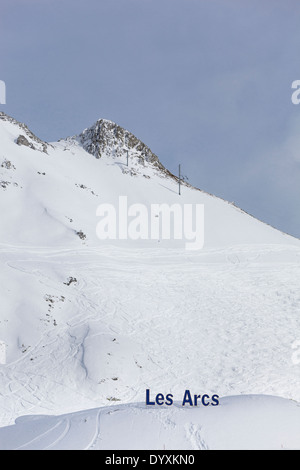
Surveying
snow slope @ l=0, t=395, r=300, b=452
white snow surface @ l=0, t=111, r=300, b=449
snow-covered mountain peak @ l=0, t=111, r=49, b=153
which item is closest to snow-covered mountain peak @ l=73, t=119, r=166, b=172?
snow-covered mountain peak @ l=0, t=111, r=49, b=153

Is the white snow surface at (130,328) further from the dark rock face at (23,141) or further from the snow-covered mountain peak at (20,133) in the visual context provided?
the snow-covered mountain peak at (20,133)

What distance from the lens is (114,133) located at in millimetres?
52094

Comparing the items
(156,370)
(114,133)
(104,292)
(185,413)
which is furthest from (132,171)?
(185,413)

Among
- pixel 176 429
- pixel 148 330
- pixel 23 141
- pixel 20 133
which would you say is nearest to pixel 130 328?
pixel 148 330

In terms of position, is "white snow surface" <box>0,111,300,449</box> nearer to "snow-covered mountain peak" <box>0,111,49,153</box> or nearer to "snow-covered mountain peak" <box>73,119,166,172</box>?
"snow-covered mountain peak" <box>0,111,49,153</box>

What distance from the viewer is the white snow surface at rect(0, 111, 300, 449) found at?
8.11 meters

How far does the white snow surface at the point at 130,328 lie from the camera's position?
26.6 feet

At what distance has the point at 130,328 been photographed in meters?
19.4

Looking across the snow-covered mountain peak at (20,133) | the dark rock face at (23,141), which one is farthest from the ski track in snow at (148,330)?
the snow-covered mountain peak at (20,133)

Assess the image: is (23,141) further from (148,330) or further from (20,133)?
(148,330)

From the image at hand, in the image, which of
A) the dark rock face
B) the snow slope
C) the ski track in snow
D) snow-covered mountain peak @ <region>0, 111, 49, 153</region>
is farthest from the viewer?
snow-covered mountain peak @ <region>0, 111, 49, 153</region>

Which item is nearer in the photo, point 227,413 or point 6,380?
point 227,413

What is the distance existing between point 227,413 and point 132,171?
39873mm
